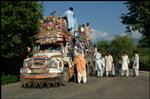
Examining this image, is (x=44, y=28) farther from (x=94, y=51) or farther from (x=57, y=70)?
(x=94, y=51)

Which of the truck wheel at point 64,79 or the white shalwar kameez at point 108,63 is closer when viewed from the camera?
the truck wheel at point 64,79

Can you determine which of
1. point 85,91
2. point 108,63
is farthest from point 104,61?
point 85,91

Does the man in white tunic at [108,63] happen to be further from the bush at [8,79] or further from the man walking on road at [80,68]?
the bush at [8,79]

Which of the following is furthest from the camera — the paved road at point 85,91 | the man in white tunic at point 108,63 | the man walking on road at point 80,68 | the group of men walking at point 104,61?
the man in white tunic at point 108,63

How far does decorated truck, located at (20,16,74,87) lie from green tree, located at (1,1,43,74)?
0.91m

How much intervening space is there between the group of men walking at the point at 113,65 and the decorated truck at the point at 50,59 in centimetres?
371

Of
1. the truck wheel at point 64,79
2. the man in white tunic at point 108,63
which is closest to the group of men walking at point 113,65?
the man in white tunic at point 108,63

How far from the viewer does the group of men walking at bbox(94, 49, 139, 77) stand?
89.3 feet

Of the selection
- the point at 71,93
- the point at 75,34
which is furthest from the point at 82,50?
the point at 71,93

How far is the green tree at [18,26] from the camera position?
2489 centimetres

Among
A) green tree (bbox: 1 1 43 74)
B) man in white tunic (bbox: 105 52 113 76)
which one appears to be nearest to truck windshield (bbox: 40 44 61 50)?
green tree (bbox: 1 1 43 74)

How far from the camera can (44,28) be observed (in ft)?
80.5

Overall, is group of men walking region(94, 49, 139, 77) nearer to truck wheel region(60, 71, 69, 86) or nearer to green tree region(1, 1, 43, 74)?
green tree region(1, 1, 43, 74)

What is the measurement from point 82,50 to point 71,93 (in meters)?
8.53
